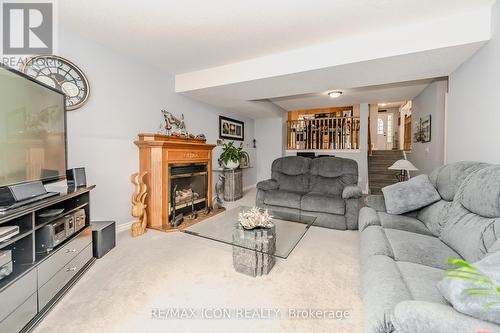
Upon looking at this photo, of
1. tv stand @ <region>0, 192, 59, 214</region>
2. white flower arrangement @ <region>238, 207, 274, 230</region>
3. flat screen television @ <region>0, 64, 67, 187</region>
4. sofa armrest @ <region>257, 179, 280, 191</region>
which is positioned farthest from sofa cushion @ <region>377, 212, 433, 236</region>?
flat screen television @ <region>0, 64, 67, 187</region>

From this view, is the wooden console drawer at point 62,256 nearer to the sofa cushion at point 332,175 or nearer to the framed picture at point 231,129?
the sofa cushion at point 332,175

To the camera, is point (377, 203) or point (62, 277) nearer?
point (62, 277)

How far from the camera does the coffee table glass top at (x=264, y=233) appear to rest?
69.5 inches

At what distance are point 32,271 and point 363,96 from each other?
5.48 meters

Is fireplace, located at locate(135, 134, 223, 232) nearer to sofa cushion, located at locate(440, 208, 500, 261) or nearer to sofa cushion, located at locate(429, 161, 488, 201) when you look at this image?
sofa cushion, located at locate(440, 208, 500, 261)

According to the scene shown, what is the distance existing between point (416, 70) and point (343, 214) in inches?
79.3

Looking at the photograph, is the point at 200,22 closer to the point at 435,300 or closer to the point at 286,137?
the point at 435,300

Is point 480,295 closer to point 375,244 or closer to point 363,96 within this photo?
point 375,244

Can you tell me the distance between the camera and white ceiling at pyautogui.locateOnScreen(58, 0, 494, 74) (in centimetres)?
193

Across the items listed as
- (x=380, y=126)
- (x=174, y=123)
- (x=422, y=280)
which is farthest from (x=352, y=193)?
(x=380, y=126)

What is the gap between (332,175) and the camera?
3545 mm

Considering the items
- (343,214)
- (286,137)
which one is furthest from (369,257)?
(286,137)

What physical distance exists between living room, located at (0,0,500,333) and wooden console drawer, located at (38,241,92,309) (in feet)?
0.05

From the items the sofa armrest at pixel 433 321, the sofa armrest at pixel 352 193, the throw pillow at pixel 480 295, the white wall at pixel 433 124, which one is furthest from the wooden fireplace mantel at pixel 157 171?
the white wall at pixel 433 124
